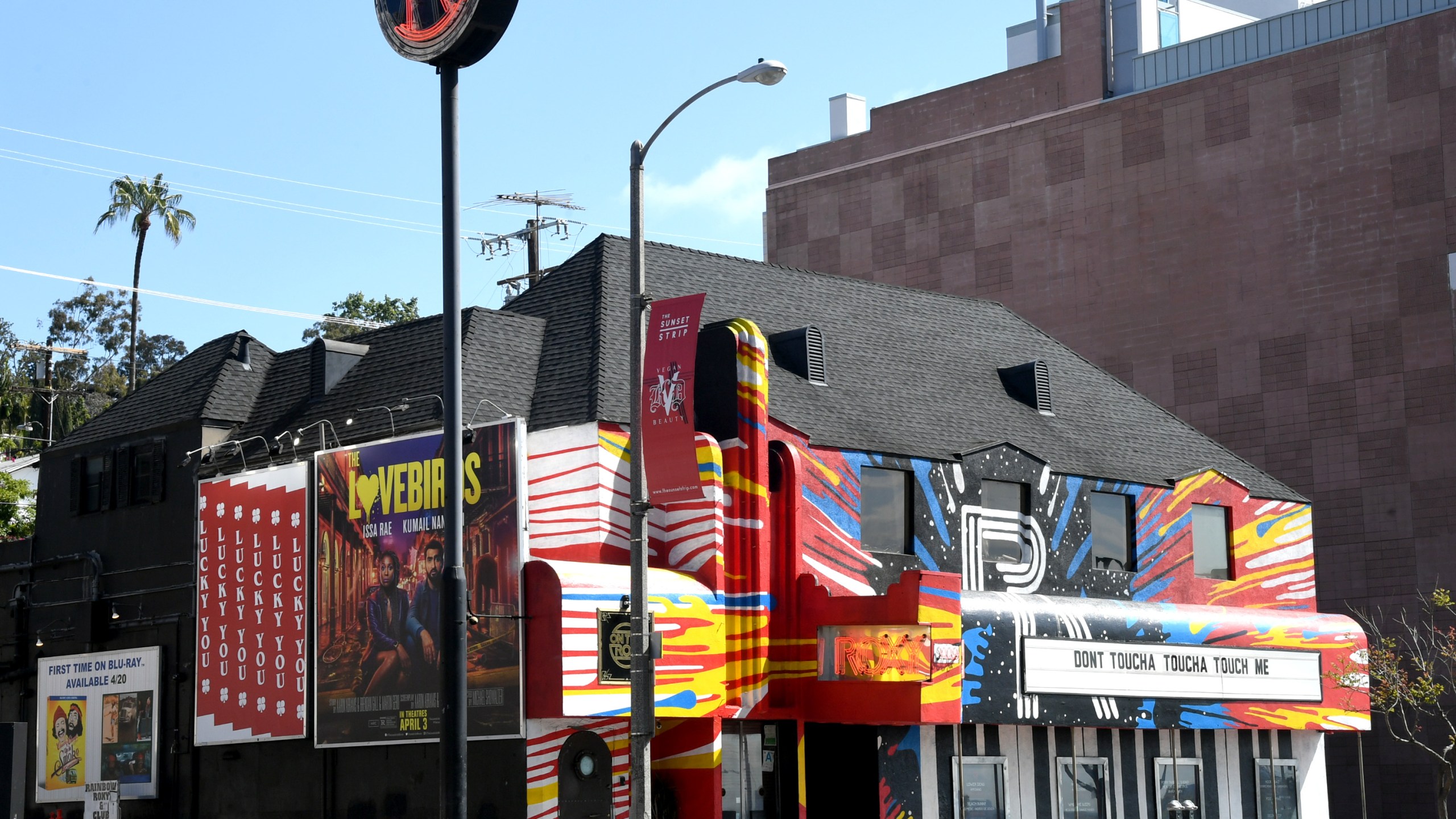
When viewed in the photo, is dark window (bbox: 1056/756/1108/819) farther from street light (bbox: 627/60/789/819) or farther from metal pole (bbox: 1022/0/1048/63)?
metal pole (bbox: 1022/0/1048/63)

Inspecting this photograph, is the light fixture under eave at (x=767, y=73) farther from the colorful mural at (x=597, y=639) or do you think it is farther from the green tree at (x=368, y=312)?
the green tree at (x=368, y=312)

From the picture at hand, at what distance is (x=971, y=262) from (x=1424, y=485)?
56.9 ft

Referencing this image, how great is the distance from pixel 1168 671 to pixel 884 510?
6.65 meters

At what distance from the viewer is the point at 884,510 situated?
30141 millimetres

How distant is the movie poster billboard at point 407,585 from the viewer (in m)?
25.1

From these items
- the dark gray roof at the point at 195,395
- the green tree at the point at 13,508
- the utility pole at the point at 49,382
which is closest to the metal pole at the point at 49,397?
the utility pole at the point at 49,382

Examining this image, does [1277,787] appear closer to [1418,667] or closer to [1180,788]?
[1180,788]

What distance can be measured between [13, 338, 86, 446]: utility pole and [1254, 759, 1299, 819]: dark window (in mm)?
51163

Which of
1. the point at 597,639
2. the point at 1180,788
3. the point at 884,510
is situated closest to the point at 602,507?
the point at 597,639

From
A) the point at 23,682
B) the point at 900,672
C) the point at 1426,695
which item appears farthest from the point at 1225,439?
the point at 23,682

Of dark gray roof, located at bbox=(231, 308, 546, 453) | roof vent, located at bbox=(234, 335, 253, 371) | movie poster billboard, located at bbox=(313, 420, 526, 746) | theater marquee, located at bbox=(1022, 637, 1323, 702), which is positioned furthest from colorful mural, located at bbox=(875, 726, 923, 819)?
roof vent, located at bbox=(234, 335, 253, 371)

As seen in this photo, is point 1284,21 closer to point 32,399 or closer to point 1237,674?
point 1237,674

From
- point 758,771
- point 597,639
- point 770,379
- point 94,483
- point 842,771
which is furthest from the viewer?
point 94,483

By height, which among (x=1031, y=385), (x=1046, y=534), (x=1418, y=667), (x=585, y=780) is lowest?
(x=585, y=780)
